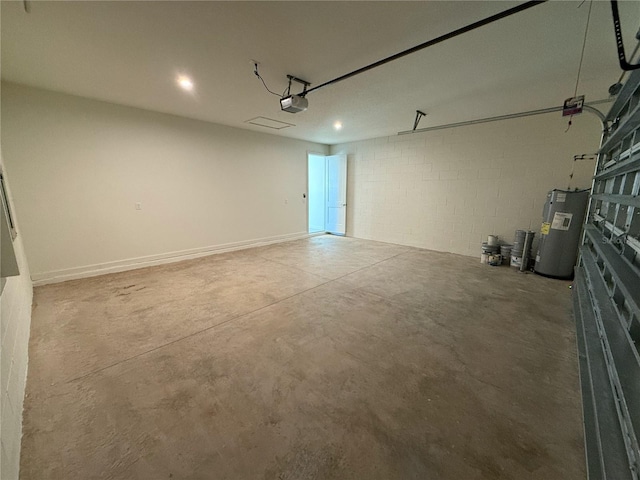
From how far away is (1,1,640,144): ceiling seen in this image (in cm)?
179

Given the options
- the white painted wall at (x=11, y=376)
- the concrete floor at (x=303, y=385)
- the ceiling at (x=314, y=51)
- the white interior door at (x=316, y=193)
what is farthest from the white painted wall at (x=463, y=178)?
the white painted wall at (x=11, y=376)

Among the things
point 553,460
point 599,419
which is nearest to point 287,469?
point 553,460

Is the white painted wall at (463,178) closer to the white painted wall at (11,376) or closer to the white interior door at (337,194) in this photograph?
the white interior door at (337,194)

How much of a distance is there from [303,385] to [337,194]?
589cm

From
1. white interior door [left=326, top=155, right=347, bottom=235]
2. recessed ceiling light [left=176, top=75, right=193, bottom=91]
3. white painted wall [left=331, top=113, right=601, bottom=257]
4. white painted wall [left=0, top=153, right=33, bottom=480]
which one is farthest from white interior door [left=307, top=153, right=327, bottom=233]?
white painted wall [left=0, top=153, right=33, bottom=480]

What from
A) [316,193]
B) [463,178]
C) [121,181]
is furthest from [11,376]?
[316,193]

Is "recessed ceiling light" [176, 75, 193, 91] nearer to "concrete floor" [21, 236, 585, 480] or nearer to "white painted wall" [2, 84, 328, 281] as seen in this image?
"white painted wall" [2, 84, 328, 281]

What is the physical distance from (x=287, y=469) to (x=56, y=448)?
1244 mm

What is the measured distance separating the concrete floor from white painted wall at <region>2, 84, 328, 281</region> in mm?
927

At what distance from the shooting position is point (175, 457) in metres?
1.29

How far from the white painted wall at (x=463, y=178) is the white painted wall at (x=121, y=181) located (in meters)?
2.69

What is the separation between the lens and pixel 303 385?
176 centimetres

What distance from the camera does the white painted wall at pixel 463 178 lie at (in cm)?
400

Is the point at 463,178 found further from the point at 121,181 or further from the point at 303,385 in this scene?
the point at 121,181
